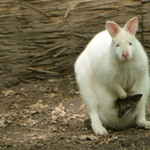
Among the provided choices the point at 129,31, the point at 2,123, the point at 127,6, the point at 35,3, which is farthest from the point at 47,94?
the point at 129,31

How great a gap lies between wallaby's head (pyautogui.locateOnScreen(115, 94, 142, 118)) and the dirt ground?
265 mm

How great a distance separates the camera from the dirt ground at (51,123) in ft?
11.5

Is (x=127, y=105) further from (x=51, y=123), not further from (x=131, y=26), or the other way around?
(x=51, y=123)

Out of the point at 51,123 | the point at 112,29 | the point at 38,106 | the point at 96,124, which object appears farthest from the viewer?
the point at 38,106

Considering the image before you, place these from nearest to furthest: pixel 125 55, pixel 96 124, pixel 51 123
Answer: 1. pixel 125 55
2. pixel 96 124
3. pixel 51 123

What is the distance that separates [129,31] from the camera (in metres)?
3.58

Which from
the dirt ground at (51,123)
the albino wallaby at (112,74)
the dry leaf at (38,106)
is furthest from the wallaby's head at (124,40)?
the dry leaf at (38,106)

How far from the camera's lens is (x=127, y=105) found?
13.0ft

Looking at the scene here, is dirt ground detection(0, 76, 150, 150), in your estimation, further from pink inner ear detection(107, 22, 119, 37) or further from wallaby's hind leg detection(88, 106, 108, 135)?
pink inner ear detection(107, 22, 119, 37)

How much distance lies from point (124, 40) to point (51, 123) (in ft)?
6.85

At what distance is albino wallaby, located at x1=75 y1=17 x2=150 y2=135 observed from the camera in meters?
3.56

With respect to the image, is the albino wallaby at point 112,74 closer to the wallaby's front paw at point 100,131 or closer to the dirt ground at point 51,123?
the wallaby's front paw at point 100,131

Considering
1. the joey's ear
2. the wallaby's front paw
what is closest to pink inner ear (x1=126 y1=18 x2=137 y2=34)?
the joey's ear

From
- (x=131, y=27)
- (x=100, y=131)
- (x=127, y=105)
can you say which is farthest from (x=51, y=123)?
(x=131, y=27)
